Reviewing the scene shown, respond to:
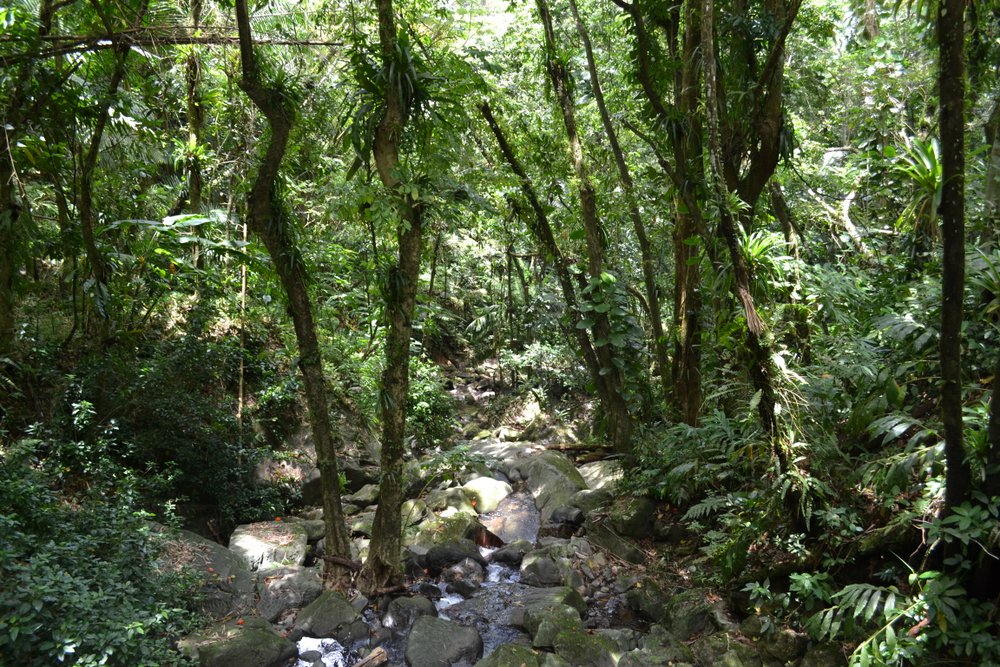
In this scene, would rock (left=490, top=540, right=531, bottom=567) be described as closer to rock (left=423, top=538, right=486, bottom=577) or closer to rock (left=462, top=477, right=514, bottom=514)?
rock (left=423, top=538, right=486, bottom=577)

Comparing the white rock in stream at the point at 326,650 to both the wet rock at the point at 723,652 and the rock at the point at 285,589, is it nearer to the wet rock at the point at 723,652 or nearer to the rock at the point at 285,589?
the rock at the point at 285,589

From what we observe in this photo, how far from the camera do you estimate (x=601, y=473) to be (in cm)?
852

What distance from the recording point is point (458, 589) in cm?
616

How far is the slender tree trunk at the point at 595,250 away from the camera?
794 cm

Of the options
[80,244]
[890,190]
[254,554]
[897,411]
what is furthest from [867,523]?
[80,244]

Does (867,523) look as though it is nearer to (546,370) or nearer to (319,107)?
(319,107)

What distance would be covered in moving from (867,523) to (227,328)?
7388 millimetres

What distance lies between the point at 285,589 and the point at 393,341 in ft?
8.24

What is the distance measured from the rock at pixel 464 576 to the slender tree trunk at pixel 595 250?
2.75 meters

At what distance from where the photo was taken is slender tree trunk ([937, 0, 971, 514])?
10.0ft

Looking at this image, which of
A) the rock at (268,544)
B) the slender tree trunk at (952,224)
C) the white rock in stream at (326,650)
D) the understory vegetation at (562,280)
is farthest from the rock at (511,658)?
the slender tree trunk at (952,224)

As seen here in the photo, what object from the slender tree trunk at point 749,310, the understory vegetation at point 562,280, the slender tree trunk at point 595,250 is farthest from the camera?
the slender tree trunk at point 595,250

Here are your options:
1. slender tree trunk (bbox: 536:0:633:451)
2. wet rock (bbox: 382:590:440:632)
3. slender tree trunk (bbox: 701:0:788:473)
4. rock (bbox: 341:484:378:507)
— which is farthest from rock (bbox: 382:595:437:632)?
slender tree trunk (bbox: 536:0:633:451)

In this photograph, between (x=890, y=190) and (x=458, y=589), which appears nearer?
(x=458, y=589)
